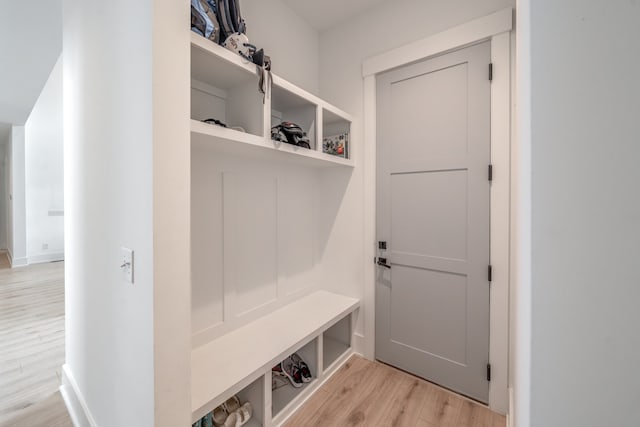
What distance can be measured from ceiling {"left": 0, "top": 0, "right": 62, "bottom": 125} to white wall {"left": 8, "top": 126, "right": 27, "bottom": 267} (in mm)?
2140

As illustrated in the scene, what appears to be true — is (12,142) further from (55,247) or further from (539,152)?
(539,152)

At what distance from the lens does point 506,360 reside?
162cm

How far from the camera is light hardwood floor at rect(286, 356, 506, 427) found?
155 centimetres

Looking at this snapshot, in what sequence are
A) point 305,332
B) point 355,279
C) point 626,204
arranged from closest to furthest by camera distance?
point 626,204 → point 305,332 → point 355,279

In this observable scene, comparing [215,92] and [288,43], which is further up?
[288,43]

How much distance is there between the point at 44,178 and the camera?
5582mm

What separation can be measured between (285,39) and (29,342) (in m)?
3.46

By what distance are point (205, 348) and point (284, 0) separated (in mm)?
2618

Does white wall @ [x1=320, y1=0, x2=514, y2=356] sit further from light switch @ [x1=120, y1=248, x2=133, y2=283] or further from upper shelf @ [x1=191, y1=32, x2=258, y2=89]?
light switch @ [x1=120, y1=248, x2=133, y2=283]

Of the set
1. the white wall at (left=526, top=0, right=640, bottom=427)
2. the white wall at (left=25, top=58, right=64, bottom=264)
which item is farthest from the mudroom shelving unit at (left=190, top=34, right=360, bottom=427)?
the white wall at (left=25, top=58, right=64, bottom=264)

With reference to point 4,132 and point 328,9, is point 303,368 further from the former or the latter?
point 4,132

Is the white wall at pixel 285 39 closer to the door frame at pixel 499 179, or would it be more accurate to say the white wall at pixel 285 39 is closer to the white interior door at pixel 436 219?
the white interior door at pixel 436 219

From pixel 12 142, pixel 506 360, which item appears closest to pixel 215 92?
pixel 506 360

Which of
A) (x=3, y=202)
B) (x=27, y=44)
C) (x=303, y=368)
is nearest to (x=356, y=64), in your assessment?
(x=303, y=368)
